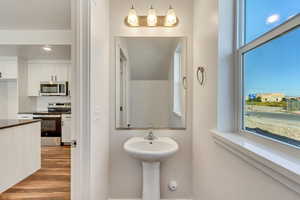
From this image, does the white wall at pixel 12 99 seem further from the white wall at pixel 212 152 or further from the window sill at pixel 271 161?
the window sill at pixel 271 161

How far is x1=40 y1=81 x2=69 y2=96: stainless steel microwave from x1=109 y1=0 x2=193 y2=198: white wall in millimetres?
3582

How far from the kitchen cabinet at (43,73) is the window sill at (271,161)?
5124 mm

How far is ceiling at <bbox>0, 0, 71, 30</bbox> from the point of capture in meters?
2.54

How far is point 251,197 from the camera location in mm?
932

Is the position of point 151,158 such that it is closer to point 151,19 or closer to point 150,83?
point 150,83

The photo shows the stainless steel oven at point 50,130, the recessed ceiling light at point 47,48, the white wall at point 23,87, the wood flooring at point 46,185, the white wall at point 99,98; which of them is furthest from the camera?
the white wall at point 23,87

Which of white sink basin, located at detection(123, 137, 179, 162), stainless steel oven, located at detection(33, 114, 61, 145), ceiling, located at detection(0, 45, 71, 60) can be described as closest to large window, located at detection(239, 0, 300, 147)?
white sink basin, located at detection(123, 137, 179, 162)

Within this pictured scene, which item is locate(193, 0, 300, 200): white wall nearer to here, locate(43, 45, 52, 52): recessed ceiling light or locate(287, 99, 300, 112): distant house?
locate(287, 99, 300, 112): distant house

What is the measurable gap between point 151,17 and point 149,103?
963 millimetres

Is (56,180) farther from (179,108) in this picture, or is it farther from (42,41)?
(42,41)

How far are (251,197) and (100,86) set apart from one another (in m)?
1.42

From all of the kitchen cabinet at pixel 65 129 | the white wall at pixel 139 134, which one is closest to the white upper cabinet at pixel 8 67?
the kitchen cabinet at pixel 65 129

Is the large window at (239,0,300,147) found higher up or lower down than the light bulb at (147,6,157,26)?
lower down

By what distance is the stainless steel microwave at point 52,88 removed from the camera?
203 inches
